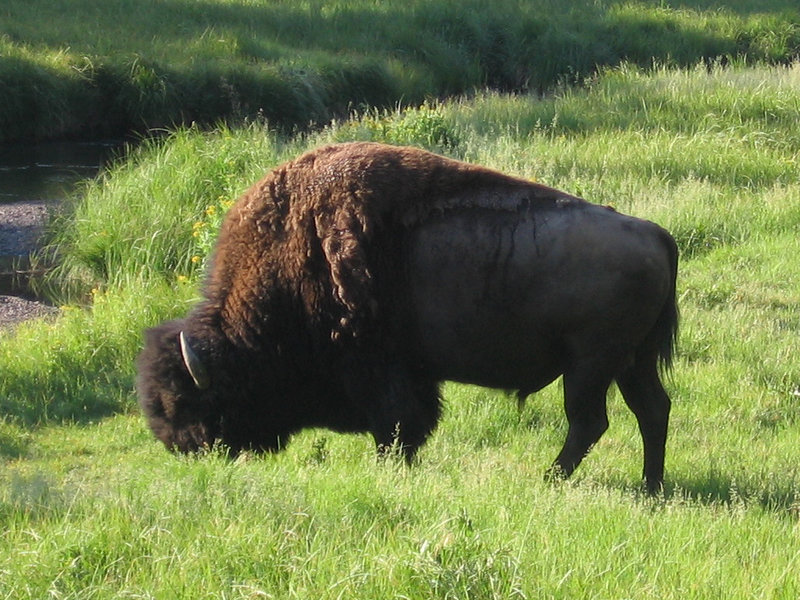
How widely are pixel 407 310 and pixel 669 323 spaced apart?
4.82 feet

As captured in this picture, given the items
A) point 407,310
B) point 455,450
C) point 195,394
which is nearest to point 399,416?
point 407,310

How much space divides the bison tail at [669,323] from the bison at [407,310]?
0.03 feet

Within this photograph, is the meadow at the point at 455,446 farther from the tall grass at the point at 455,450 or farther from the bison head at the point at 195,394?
the bison head at the point at 195,394

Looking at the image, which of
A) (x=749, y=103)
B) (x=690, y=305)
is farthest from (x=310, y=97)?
(x=690, y=305)

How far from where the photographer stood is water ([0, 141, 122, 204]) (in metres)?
17.6

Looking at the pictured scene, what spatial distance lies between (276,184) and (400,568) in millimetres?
3227

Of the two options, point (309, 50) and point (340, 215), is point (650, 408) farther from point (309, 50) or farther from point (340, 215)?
point (309, 50)

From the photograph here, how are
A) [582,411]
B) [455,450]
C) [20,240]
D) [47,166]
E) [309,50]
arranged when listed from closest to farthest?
[582,411] → [455,450] → [20,240] → [47,166] → [309,50]

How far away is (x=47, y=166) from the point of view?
64.1ft

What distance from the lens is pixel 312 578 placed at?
13.3ft

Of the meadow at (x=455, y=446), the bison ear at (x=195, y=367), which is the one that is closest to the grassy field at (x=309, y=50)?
the meadow at (x=455, y=446)

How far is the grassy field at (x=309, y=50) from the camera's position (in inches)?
878

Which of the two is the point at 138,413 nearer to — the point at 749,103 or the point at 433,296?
the point at 433,296

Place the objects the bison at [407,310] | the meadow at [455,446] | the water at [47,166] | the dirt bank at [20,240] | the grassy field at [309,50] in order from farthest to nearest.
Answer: the grassy field at [309,50], the water at [47,166], the dirt bank at [20,240], the bison at [407,310], the meadow at [455,446]
